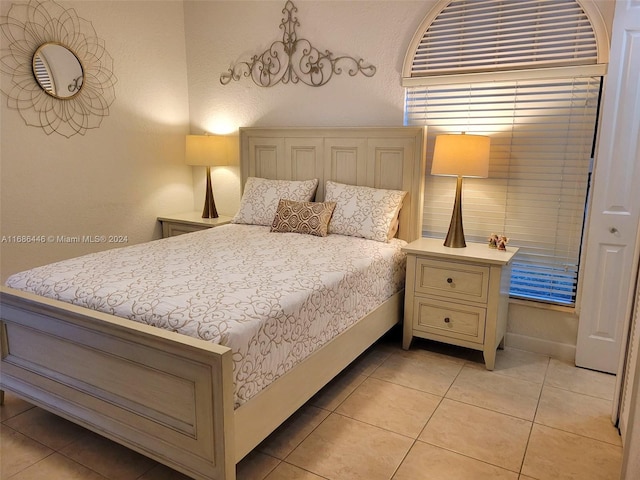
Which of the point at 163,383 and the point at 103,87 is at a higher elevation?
the point at 103,87

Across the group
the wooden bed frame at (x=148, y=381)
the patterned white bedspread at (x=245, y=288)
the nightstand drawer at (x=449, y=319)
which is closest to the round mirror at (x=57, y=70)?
the patterned white bedspread at (x=245, y=288)

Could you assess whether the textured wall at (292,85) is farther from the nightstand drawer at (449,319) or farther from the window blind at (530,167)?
Result: the nightstand drawer at (449,319)

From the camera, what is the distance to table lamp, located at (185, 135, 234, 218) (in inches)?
154

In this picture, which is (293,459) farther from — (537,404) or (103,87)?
(103,87)

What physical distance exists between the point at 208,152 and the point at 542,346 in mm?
2902

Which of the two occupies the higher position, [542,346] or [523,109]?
[523,109]

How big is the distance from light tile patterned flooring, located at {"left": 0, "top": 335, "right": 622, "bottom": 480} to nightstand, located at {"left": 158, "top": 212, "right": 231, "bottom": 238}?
1.77 meters

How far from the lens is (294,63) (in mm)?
3662

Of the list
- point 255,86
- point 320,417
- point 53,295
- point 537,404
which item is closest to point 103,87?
point 255,86

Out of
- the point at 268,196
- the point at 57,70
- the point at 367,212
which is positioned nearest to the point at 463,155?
the point at 367,212

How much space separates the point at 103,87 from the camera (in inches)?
139

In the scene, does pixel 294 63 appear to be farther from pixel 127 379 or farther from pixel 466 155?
pixel 127 379

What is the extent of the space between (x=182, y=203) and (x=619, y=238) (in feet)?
11.3

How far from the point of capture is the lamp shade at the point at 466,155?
2752 millimetres
